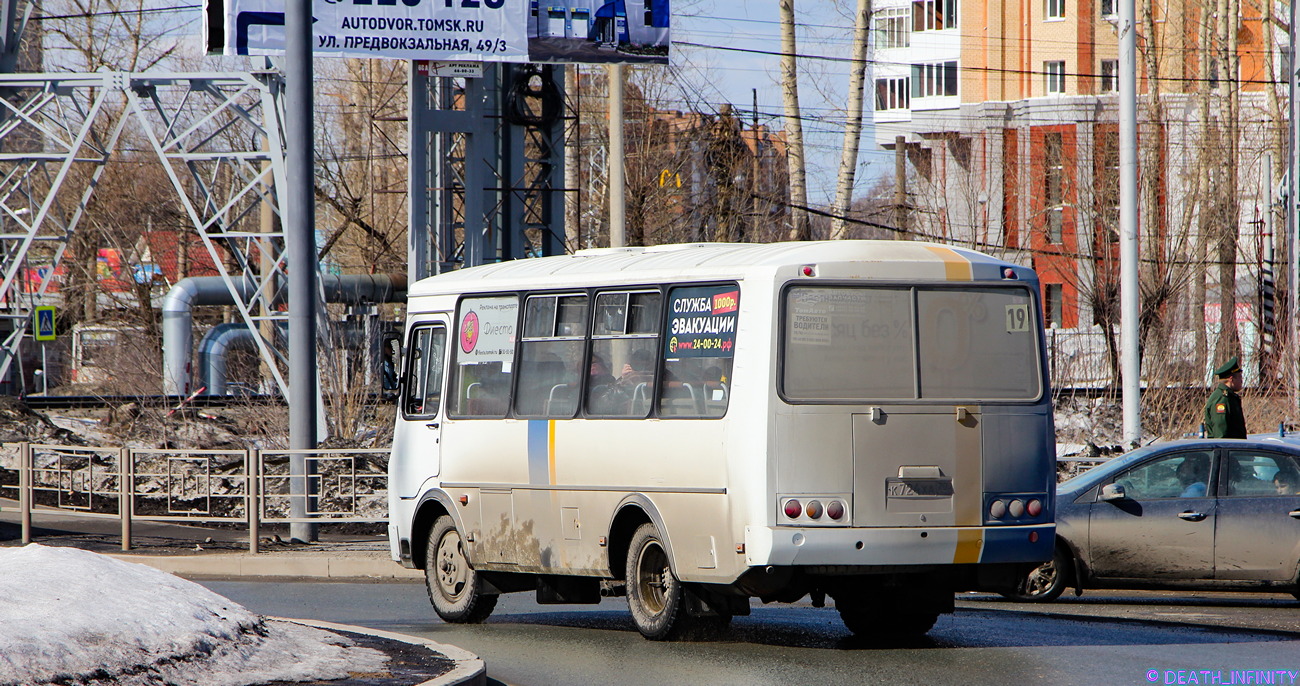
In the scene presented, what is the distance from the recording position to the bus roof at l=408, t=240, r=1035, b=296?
10078 millimetres

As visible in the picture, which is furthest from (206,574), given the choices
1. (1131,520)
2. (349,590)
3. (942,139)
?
(942,139)

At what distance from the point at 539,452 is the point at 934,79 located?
6122 cm

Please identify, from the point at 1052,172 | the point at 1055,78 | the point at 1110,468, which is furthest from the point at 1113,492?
the point at 1055,78

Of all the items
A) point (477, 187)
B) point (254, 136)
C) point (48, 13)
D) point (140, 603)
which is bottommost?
point (140, 603)

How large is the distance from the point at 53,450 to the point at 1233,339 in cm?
2288

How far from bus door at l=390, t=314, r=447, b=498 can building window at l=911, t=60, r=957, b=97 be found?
189 ft

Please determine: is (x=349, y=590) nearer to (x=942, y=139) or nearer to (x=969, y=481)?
(x=969, y=481)

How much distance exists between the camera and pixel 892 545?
384 inches

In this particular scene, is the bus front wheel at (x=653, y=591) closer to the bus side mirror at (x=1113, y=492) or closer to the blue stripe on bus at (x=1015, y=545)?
the blue stripe on bus at (x=1015, y=545)

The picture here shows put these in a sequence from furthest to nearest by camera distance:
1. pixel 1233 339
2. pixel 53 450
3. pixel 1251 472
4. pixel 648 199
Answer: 1. pixel 648 199
2. pixel 1233 339
3. pixel 53 450
4. pixel 1251 472

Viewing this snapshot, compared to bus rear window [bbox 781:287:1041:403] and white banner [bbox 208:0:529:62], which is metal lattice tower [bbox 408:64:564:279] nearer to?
white banner [bbox 208:0:529:62]

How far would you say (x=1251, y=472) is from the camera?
12.7 m

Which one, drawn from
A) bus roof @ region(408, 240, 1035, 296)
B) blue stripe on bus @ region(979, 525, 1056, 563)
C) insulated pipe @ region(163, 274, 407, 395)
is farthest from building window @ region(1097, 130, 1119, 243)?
blue stripe on bus @ region(979, 525, 1056, 563)

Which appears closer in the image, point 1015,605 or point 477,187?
point 1015,605
